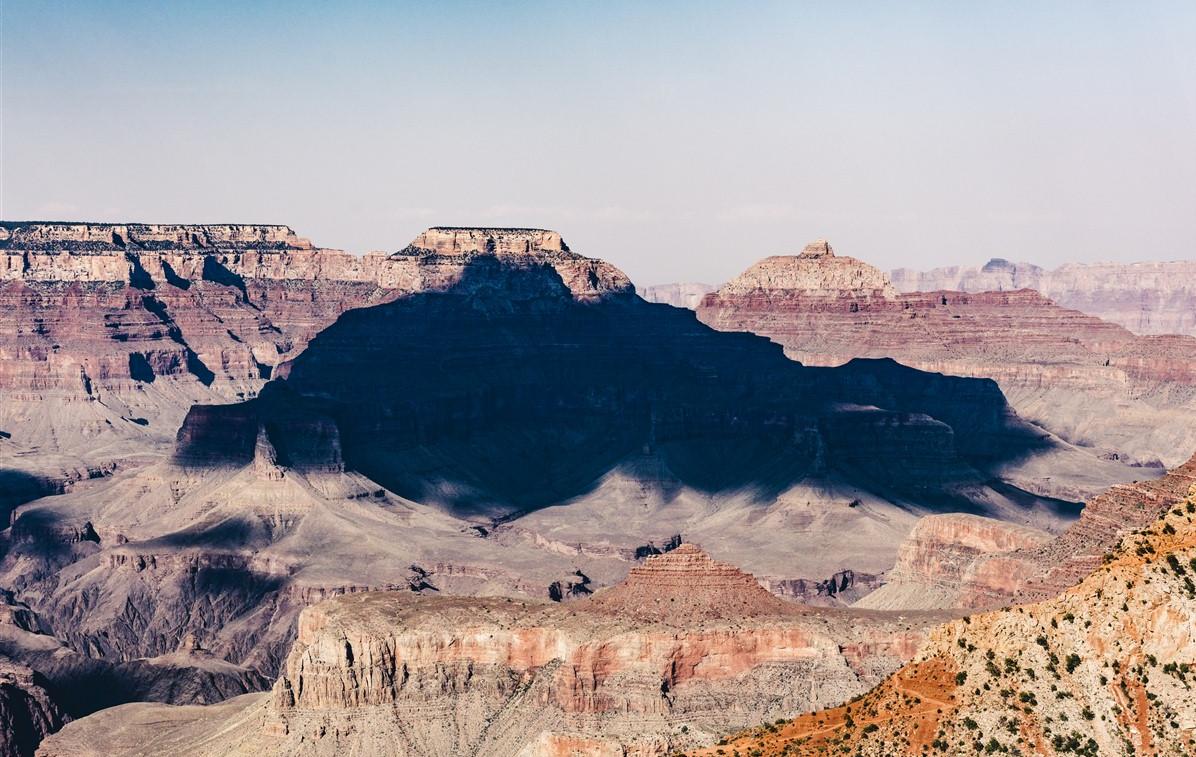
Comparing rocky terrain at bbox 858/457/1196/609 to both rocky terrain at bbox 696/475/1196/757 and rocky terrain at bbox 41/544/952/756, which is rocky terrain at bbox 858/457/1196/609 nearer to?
rocky terrain at bbox 41/544/952/756

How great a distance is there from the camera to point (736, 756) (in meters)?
51.0

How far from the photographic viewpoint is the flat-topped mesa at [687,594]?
9719 cm

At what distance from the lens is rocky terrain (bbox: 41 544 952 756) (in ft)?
303

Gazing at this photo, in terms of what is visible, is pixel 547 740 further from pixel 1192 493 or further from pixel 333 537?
pixel 333 537

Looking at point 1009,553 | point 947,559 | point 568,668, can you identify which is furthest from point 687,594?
point 947,559

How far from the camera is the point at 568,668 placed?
9338 centimetres

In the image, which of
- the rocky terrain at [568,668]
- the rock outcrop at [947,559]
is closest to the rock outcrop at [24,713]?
the rocky terrain at [568,668]

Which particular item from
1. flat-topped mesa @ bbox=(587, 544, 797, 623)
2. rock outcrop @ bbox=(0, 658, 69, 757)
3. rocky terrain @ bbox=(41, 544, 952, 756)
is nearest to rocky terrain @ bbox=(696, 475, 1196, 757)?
rocky terrain @ bbox=(41, 544, 952, 756)

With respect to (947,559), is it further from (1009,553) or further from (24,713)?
(24,713)

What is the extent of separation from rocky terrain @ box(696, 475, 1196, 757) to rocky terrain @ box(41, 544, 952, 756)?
40505 mm

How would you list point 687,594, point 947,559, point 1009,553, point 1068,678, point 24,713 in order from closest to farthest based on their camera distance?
point 1068,678 < point 687,594 < point 1009,553 < point 947,559 < point 24,713

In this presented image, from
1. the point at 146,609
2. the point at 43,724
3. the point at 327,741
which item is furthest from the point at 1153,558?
the point at 146,609

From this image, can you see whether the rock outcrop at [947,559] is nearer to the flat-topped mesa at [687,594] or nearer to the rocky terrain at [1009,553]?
the rocky terrain at [1009,553]

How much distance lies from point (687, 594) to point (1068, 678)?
53257 millimetres
